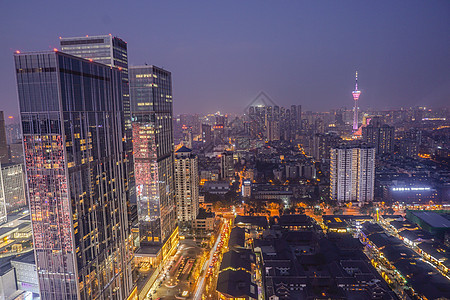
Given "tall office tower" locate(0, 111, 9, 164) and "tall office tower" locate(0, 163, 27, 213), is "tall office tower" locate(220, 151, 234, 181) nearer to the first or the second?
"tall office tower" locate(0, 163, 27, 213)

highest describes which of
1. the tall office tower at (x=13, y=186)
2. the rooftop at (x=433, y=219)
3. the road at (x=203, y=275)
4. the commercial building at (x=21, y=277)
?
the tall office tower at (x=13, y=186)

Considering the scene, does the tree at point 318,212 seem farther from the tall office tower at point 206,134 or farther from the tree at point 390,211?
the tall office tower at point 206,134

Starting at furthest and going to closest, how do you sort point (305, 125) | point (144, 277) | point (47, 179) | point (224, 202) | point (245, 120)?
1. point (305, 125)
2. point (245, 120)
3. point (224, 202)
4. point (144, 277)
5. point (47, 179)

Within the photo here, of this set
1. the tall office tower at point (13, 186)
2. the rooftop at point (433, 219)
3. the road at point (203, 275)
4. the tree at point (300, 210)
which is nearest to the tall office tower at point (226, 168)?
the tree at point (300, 210)

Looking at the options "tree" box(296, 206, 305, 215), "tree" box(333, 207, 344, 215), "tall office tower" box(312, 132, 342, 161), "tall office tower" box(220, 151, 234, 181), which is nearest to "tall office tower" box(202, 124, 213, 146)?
"tall office tower" box(220, 151, 234, 181)

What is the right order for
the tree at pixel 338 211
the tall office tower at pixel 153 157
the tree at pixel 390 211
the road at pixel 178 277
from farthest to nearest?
the tree at pixel 338 211, the tree at pixel 390 211, the tall office tower at pixel 153 157, the road at pixel 178 277

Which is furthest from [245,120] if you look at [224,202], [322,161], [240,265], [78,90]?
[78,90]

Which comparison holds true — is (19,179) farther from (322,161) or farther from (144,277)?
(322,161)
